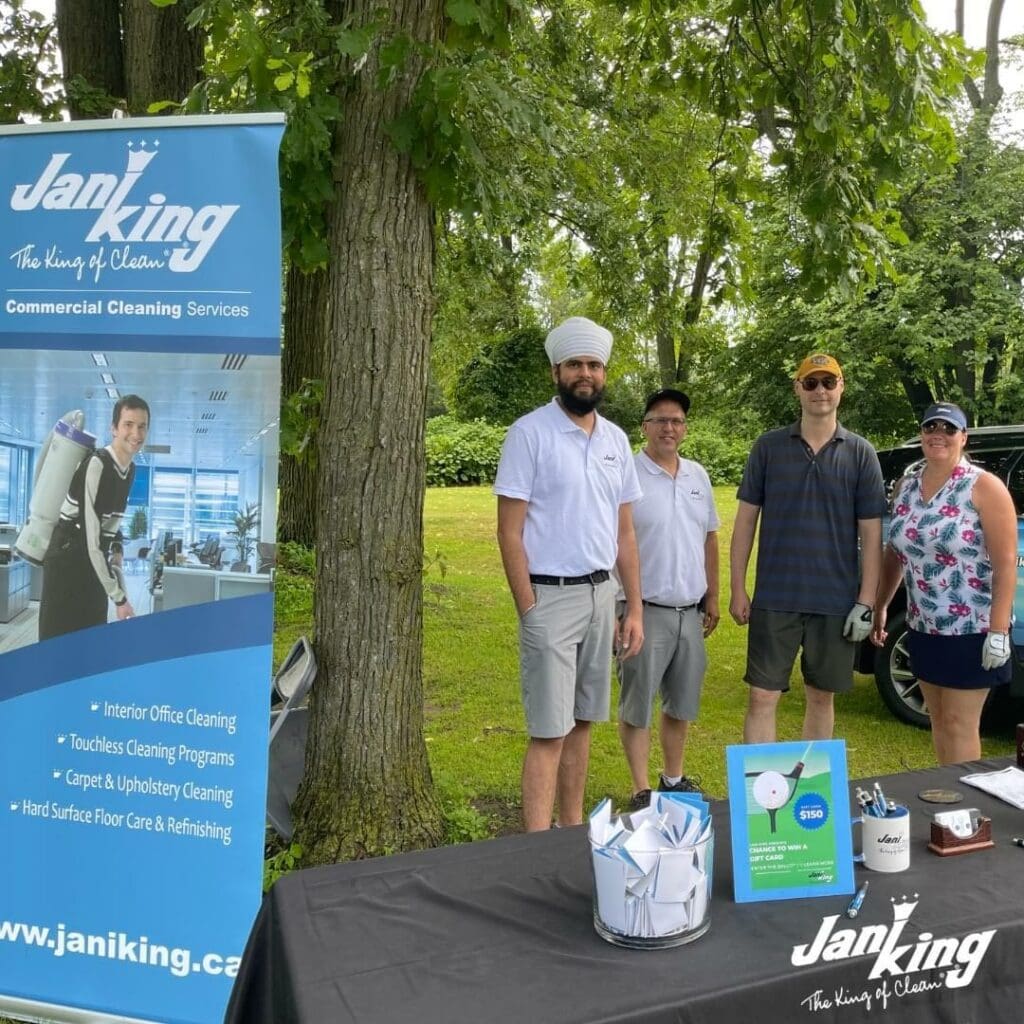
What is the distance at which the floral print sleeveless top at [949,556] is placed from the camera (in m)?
3.35

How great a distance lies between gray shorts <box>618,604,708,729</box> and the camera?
3881 millimetres

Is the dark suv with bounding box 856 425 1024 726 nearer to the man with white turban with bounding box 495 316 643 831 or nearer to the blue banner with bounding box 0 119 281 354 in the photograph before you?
the man with white turban with bounding box 495 316 643 831

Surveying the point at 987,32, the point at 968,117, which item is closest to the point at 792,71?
the point at 968,117

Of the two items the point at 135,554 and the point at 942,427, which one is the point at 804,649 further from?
the point at 135,554

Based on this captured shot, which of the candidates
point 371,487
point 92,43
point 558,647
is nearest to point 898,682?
point 558,647

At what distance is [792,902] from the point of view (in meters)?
1.72

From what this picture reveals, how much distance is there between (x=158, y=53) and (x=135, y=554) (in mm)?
3537

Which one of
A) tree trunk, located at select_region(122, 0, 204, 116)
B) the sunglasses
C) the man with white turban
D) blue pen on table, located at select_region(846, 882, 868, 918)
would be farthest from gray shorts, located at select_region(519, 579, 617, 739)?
tree trunk, located at select_region(122, 0, 204, 116)

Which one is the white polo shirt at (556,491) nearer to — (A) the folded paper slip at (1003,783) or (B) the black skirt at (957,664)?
(B) the black skirt at (957,664)

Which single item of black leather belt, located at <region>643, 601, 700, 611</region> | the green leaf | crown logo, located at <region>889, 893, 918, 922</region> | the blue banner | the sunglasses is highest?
the green leaf

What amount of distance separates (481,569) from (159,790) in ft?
26.5

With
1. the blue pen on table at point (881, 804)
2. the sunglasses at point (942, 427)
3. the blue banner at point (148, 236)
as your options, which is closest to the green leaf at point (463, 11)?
the blue banner at point (148, 236)

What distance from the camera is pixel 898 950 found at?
1593 mm

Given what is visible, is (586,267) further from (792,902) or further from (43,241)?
(792,902)
